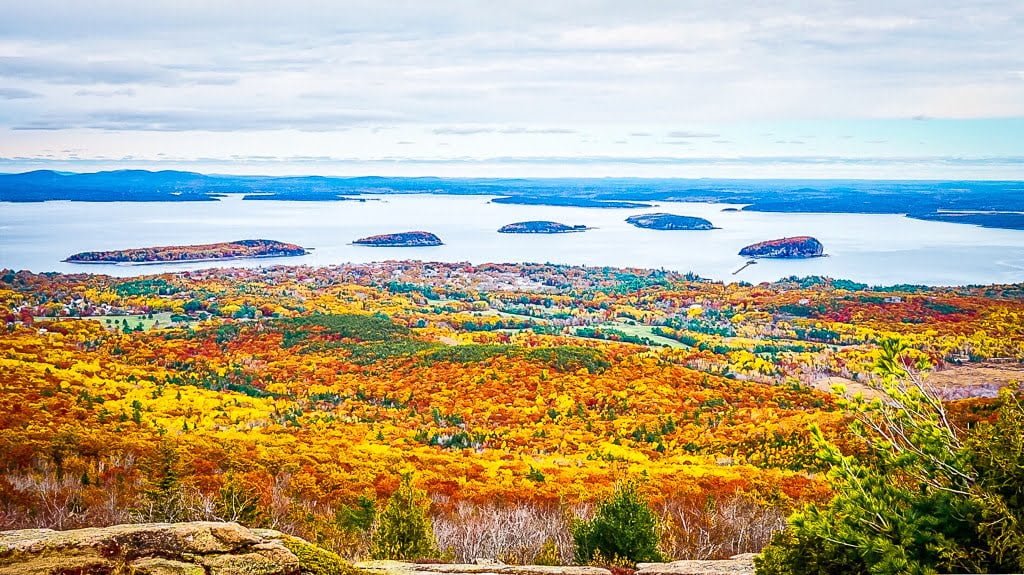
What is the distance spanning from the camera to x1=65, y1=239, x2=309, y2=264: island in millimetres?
107750

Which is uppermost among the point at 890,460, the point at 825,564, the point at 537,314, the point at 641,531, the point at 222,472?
the point at 890,460

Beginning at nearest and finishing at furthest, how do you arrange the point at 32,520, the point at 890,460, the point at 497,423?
the point at 890,460
the point at 32,520
the point at 497,423

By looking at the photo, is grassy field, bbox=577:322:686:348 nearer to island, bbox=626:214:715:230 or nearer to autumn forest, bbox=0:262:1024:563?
autumn forest, bbox=0:262:1024:563

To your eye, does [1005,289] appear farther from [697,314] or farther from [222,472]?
[222,472]

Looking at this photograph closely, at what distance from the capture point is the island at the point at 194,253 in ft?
354

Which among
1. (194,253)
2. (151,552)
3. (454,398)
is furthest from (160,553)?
(194,253)

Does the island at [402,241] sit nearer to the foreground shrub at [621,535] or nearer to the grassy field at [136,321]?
the grassy field at [136,321]

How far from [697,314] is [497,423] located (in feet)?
143

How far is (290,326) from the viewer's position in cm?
5159

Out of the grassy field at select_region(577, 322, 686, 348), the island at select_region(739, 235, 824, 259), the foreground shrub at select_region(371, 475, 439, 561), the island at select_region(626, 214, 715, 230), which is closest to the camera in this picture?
the foreground shrub at select_region(371, 475, 439, 561)

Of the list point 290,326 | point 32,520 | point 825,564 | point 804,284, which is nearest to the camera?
point 825,564

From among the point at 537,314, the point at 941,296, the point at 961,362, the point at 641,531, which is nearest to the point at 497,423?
the point at 641,531

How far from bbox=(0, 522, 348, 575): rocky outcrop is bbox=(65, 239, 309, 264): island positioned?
372 ft

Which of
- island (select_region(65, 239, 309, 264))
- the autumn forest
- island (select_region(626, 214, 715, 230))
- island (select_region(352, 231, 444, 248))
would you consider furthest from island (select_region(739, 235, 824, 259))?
island (select_region(65, 239, 309, 264))
